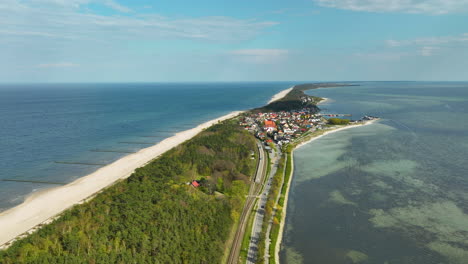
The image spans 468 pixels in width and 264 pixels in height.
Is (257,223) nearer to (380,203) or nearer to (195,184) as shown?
(195,184)

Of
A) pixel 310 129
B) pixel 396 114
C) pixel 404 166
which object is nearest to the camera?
pixel 404 166

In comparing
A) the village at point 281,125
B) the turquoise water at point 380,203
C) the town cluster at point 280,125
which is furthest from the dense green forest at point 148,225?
the town cluster at point 280,125

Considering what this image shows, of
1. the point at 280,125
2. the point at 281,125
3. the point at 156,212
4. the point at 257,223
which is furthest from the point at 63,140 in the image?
the point at 281,125

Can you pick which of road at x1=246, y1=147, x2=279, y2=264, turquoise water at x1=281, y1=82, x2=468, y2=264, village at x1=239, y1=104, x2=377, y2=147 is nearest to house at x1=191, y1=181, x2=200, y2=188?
road at x1=246, y1=147, x2=279, y2=264

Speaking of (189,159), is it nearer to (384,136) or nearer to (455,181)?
(455,181)

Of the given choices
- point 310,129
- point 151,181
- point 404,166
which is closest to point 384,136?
point 310,129

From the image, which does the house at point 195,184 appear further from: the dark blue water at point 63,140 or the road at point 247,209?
the dark blue water at point 63,140

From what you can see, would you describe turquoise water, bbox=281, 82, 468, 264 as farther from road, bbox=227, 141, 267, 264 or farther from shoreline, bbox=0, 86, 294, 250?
shoreline, bbox=0, 86, 294, 250
